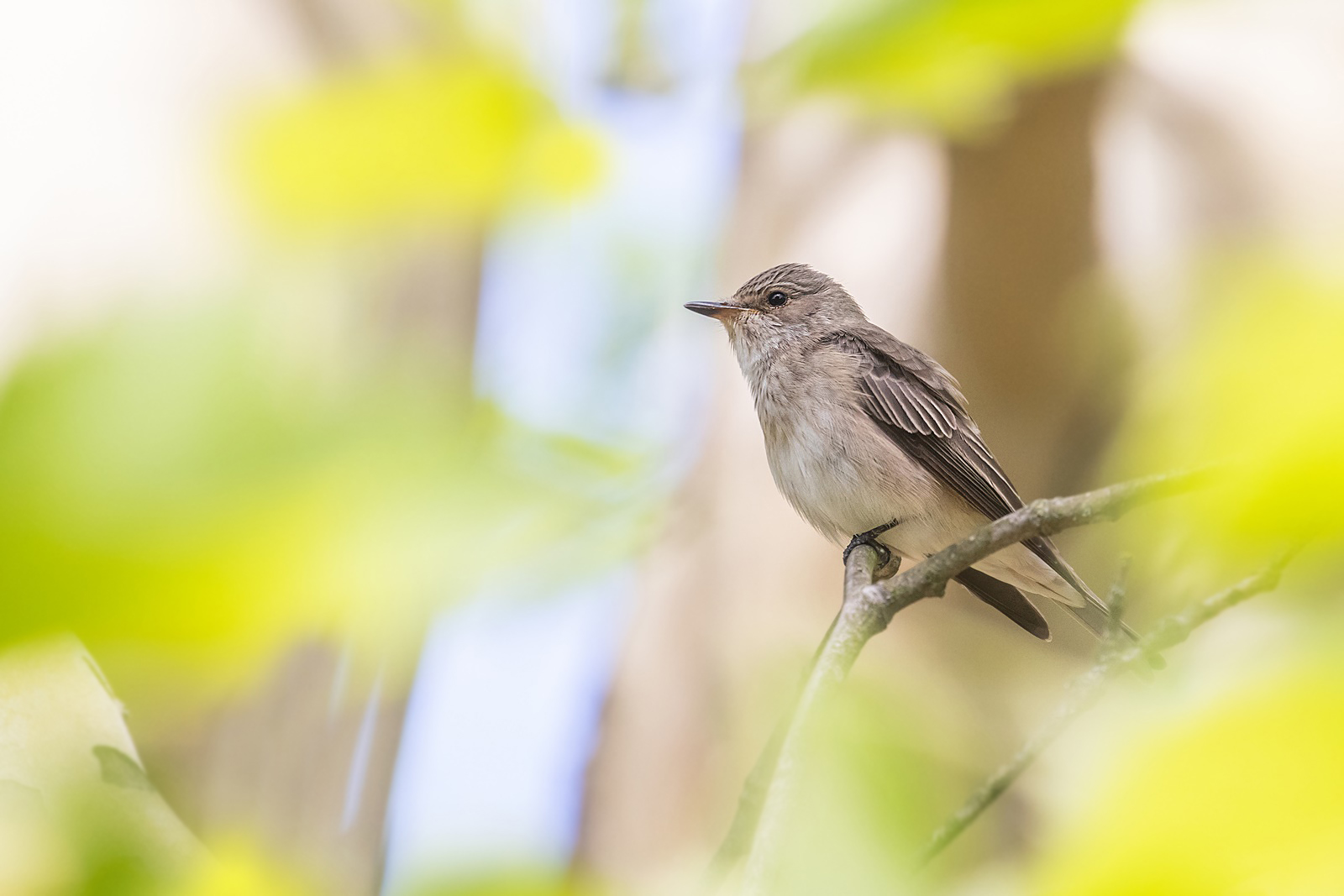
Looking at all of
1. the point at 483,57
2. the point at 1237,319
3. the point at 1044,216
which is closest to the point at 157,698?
the point at 483,57

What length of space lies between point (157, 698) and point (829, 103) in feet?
1.12

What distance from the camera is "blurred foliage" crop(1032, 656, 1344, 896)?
0.75 feet

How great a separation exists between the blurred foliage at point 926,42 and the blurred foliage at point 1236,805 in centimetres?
21

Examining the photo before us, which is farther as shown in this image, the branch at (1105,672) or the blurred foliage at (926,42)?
the branch at (1105,672)

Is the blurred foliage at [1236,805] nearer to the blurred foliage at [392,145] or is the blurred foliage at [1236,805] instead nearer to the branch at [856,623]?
the branch at [856,623]

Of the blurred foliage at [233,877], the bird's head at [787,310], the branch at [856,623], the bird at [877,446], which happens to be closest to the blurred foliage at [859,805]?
the branch at [856,623]

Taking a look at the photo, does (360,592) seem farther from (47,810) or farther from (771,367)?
(771,367)

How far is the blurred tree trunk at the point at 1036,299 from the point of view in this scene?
5.10 feet

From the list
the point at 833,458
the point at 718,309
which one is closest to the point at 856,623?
the point at 833,458

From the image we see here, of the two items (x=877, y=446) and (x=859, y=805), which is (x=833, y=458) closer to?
(x=877, y=446)

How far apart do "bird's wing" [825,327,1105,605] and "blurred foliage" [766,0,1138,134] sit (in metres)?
1.05

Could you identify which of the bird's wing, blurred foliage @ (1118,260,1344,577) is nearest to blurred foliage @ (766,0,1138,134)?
blurred foliage @ (1118,260,1344,577)

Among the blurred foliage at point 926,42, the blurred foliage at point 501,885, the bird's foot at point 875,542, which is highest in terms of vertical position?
the blurred foliage at point 926,42

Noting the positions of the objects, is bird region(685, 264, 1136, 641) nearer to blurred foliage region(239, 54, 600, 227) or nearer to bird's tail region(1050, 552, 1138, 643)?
bird's tail region(1050, 552, 1138, 643)
